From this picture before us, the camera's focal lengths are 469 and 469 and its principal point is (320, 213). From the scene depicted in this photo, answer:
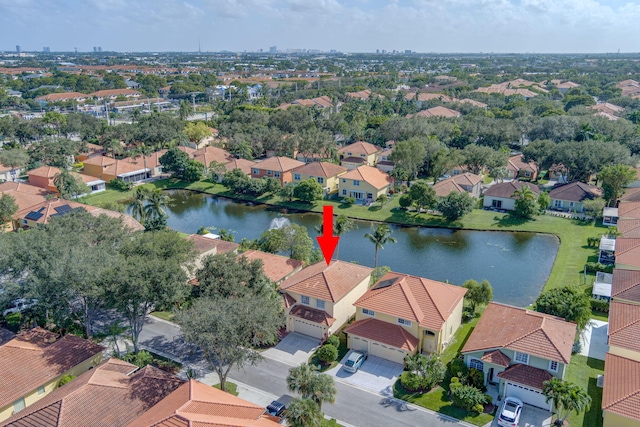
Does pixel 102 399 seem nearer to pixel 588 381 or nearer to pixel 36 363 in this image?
pixel 36 363

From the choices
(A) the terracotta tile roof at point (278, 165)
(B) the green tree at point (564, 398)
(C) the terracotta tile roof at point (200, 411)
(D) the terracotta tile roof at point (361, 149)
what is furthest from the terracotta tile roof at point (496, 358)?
(D) the terracotta tile roof at point (361, 149)

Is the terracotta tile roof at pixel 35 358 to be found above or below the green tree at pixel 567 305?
below

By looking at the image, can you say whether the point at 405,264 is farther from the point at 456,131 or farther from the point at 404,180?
the point at 456,131

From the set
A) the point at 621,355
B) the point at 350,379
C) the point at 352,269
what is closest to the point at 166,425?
the point at 350,379

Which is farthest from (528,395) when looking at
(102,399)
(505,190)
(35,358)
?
(505,190)

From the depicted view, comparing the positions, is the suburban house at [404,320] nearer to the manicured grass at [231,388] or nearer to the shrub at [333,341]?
the shrub at [333,341]
